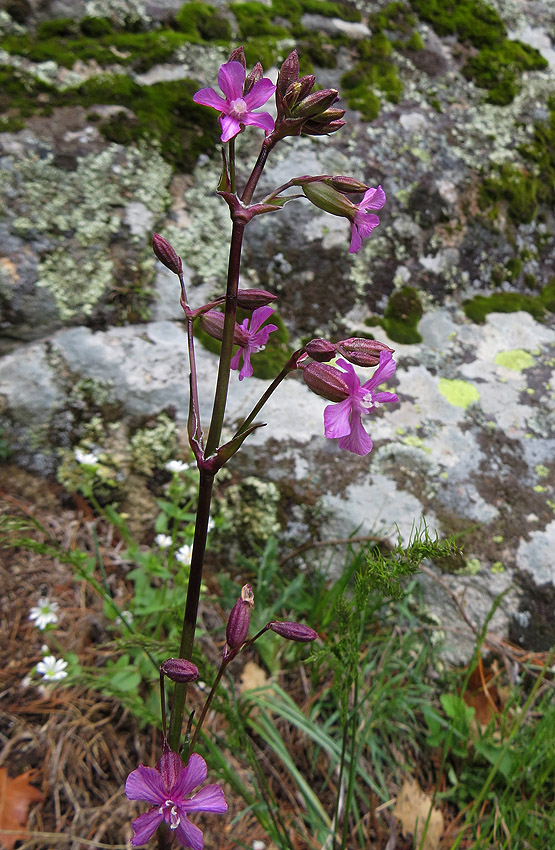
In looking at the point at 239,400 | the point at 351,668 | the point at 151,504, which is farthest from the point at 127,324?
the point at 351,668

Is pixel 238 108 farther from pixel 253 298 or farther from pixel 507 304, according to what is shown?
pixel 507 304

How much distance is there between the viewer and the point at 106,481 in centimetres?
260

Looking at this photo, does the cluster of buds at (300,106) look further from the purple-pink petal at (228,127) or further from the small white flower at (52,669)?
the small white flower at (52,669)

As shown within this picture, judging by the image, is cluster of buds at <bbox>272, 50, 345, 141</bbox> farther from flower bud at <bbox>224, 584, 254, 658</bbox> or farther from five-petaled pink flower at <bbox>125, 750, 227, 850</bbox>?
five-petaled pink flower at <bbox>125, 750, 227, 850</bbox>

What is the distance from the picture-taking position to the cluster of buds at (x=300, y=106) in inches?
42.2

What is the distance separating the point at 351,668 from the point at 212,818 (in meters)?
0.97

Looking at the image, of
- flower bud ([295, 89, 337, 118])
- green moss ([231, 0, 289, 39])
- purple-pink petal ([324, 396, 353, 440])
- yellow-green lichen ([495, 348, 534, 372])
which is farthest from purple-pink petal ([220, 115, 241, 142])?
green moss ([231, 0, 289, 39])

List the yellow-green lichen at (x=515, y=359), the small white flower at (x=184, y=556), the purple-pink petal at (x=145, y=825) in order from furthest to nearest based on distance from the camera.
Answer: the yellow-green lichen at (x=515, y=359), the small white flower at (x=184, y=556), the purple-pink petal at (x=145, y=825)

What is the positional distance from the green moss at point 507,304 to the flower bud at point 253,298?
2.44 m

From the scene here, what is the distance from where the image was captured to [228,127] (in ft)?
3.54

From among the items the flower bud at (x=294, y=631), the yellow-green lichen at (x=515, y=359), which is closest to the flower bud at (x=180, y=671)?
the flower bud at (x=294, y=631)

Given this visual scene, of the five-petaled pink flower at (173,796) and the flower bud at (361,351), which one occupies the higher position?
the flower bud at (361,351)

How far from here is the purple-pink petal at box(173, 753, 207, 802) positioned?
1024mm

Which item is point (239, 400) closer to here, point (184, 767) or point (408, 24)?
point (184, 767)
